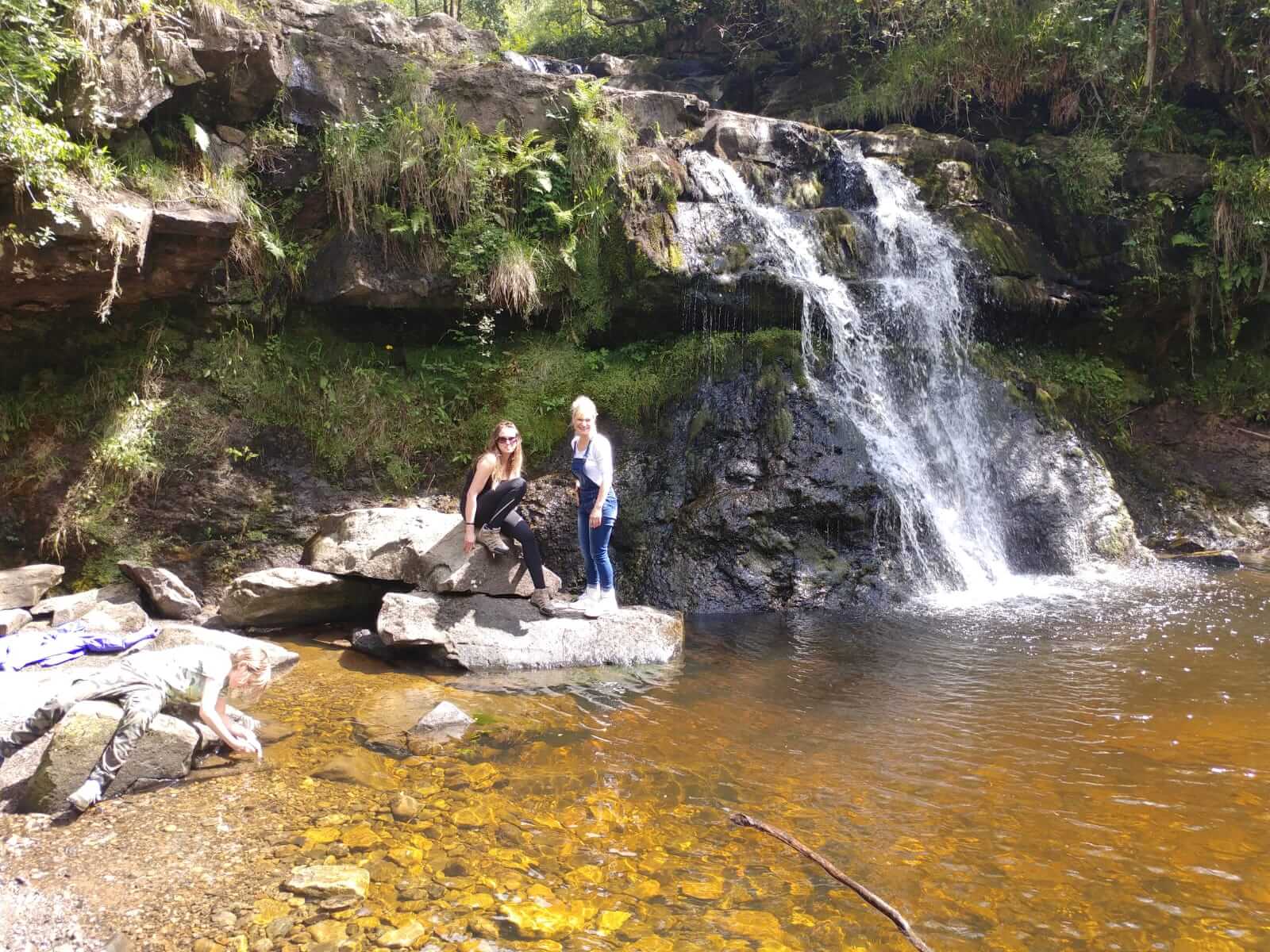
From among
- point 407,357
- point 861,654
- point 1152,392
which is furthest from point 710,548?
point 1152,392

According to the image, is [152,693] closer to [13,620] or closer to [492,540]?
[492,540]

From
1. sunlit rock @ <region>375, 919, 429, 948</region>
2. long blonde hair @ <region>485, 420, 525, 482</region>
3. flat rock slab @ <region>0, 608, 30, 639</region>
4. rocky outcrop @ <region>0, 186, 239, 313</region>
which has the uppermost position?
rocky outcrop @ <region>0, 186, 239, 313</region>

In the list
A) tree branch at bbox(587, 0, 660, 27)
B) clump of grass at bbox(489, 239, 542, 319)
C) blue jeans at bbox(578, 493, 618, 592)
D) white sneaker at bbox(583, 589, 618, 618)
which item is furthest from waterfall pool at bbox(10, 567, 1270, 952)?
tree branch at bbox(587, 0, 660, 27)

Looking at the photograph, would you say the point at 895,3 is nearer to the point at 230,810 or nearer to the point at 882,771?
the point at 882,771

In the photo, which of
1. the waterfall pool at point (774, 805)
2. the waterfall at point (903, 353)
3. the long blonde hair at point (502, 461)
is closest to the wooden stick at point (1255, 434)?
the waterfall at point (903, 353)

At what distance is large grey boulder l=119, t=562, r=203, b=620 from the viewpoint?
7258 mm

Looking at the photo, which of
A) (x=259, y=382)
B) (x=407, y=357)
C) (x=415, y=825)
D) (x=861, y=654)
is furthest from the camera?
(x=407, y=357)

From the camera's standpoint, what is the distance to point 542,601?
676cm

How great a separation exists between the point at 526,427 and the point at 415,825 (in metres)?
6.01

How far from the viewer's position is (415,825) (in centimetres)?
370

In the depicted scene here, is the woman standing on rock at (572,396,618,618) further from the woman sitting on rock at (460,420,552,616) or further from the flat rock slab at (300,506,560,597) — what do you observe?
the flat rock slab at (300,506,560,597)

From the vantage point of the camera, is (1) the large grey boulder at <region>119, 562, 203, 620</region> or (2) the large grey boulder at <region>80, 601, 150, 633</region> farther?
(1) the large grey boulder at <region>119, 562, 203, 620</region>

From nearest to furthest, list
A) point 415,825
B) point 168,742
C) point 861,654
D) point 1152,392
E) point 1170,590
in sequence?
1. point 415,825
2. point 168,742
3. point 861,654
4. point 1170,590
5. point 1152,392

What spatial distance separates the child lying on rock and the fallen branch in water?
2767 millimetres
